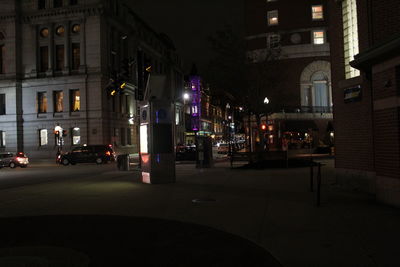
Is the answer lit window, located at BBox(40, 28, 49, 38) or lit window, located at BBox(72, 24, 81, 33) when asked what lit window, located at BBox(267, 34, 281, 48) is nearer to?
lit window, located at BBox(72, 24, 81, 33)

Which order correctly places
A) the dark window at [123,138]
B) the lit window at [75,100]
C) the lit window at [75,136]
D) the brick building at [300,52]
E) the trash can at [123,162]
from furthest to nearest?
the dark window at [123,138]
the lit window at [75,100]
the lit window at [75,136]
the brick building at [300,52]
the trash can at [123,162]

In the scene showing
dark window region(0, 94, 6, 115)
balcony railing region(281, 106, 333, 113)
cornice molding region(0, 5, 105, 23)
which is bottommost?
balcony railing region(281, 106, 333, 113)

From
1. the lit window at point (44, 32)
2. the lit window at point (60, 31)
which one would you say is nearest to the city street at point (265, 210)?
the lit window at point (60, 31)

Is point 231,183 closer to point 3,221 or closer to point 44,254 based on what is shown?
point 3,221

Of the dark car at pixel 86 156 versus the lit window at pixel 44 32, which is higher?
the lit window at pixel 44 32

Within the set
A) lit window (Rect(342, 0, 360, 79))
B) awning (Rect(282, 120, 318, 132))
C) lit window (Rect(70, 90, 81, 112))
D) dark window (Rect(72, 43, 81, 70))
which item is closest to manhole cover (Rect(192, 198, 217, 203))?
lit window (Rect(342, 0, 360, 79))

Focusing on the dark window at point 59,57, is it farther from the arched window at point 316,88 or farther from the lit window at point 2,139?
the arched window at point 316,88

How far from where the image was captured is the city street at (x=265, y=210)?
21.9ft

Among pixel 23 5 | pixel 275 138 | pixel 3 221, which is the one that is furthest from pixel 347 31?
pixel 23 5

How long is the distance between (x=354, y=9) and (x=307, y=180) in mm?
6817

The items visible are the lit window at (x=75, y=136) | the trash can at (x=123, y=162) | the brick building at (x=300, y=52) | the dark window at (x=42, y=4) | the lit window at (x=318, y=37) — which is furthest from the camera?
the dark window at (x=42, y=4)

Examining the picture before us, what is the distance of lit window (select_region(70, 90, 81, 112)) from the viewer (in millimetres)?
53031

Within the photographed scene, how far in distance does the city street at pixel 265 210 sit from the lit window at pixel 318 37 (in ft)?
116

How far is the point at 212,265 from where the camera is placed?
19.8ft
